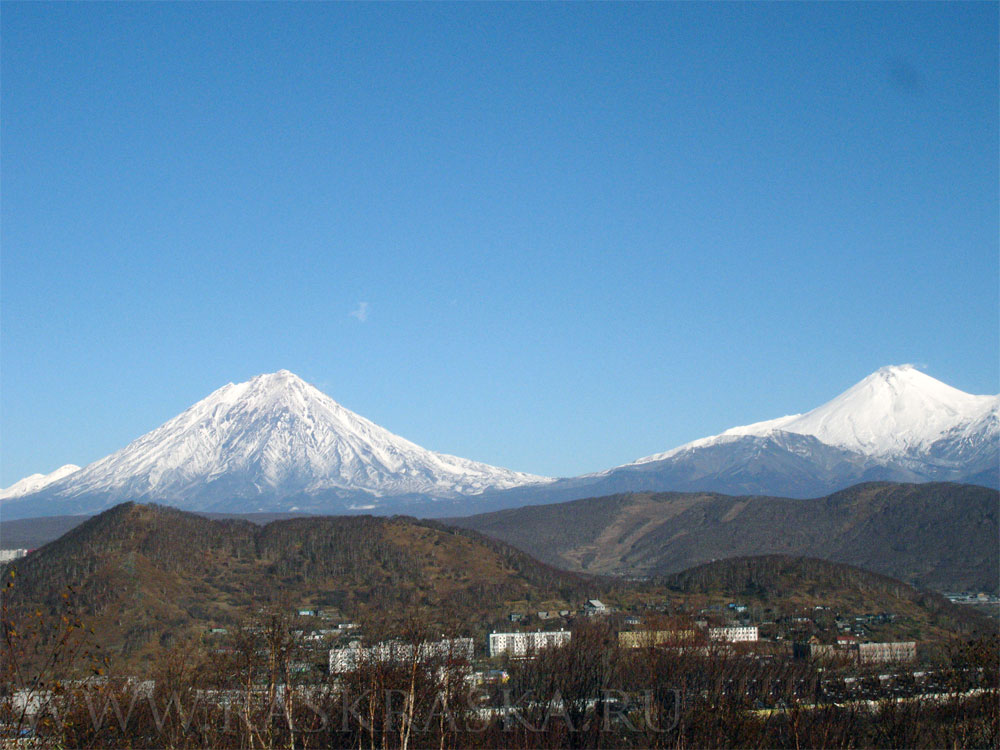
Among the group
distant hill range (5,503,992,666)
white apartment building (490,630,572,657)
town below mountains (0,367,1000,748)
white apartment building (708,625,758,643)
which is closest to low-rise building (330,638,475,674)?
town below mountains (0,367,1000,748)


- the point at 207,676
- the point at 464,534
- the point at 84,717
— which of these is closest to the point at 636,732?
the point at 207,676

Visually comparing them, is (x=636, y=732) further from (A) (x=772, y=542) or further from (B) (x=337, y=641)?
(A) (x=772, y=542)

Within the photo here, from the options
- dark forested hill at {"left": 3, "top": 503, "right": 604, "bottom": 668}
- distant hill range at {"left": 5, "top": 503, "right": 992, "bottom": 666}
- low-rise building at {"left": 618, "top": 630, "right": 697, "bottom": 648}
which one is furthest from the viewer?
distant hill range at {"left": 5, "top": 503, "right": 992, "bottom": 666}

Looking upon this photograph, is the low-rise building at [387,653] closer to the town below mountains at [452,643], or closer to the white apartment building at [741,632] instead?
the town below mountains at [452,643]

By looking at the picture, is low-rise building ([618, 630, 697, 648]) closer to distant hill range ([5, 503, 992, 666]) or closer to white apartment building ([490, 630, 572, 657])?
white apartment building ([490, 630, 572, 657])

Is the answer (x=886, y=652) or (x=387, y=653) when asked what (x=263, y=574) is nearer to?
(x=886, y=652)
